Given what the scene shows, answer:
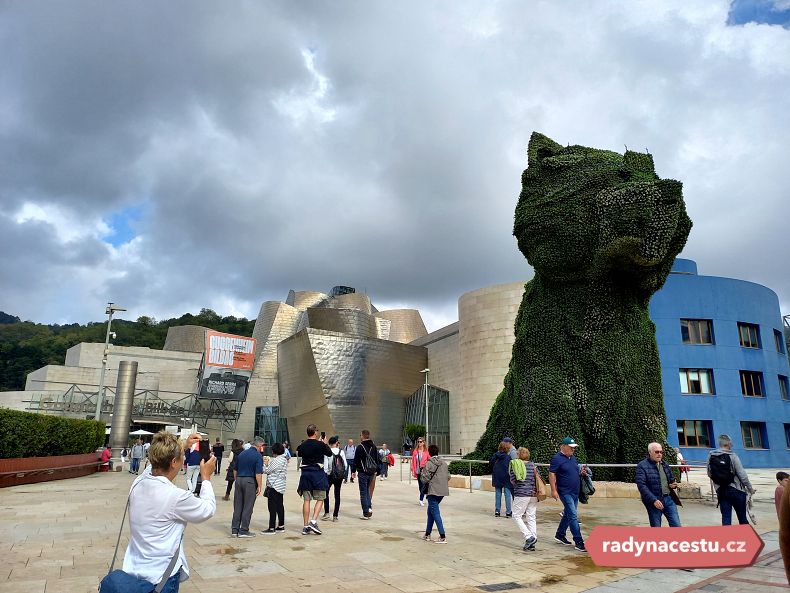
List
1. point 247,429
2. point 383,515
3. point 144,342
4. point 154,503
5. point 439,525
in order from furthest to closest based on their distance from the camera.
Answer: point 144,342, point 247,429, point 383,515, point 439,525, point 154,503

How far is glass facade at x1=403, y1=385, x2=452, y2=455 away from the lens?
42.0 meters

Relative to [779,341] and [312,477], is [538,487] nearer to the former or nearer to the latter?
[312,477]

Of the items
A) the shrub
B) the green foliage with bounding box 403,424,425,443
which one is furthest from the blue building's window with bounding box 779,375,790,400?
the shrub

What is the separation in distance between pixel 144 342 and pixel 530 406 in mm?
95887

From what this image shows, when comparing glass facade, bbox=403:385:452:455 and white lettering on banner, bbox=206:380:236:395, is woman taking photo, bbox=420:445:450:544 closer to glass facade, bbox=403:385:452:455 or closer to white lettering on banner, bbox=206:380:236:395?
glass facade, bbox=403:385:452:455

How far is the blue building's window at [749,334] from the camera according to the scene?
29.8 m

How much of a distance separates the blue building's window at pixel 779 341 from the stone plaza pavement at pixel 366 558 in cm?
2551

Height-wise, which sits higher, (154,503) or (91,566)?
(154,503)

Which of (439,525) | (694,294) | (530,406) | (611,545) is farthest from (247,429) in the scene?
(611,545)

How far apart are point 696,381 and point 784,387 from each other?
22.4 ft

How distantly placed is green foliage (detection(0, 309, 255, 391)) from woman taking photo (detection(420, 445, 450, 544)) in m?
95.4

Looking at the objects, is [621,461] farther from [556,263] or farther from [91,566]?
[91,566]

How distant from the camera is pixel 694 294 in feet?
96.8

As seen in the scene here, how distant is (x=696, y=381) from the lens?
28.9 meters
